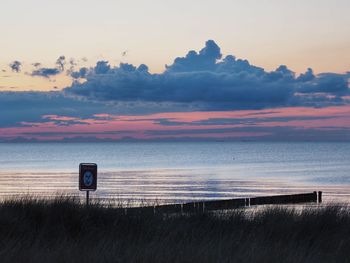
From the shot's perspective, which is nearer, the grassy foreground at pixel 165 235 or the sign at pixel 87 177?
the grassy foreground at pixel 165 235

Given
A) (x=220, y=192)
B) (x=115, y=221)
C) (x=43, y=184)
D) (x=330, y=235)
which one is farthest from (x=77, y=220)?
(x=43, y=184)

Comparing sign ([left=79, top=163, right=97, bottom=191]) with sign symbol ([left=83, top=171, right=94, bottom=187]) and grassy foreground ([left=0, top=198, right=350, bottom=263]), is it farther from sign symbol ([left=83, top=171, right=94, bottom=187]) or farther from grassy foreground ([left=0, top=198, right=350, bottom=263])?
grassy foreground ([left=0, top=198, right=350, bottom=263])

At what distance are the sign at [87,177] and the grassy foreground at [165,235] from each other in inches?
50.1

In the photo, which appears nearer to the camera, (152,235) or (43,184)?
(152,235)

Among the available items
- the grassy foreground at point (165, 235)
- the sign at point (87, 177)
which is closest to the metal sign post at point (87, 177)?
the sign at point (87, 177)

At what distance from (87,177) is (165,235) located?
3997mm

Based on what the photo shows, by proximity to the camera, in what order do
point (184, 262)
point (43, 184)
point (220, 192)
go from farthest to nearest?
point (43, 184) < point (220, 192) < point (184, 262)

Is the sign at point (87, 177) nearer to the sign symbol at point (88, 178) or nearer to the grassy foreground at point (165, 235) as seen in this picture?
the sign symbol at point (88, 178)

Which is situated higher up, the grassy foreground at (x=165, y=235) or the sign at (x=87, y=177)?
the sign at (x=87, y=177)

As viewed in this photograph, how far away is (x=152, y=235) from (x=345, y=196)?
4109cm

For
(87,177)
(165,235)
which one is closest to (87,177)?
(87,177)

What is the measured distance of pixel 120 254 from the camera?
10695 millimetres

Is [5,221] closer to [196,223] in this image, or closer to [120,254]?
[120,254]

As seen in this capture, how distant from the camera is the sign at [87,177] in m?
16.6
